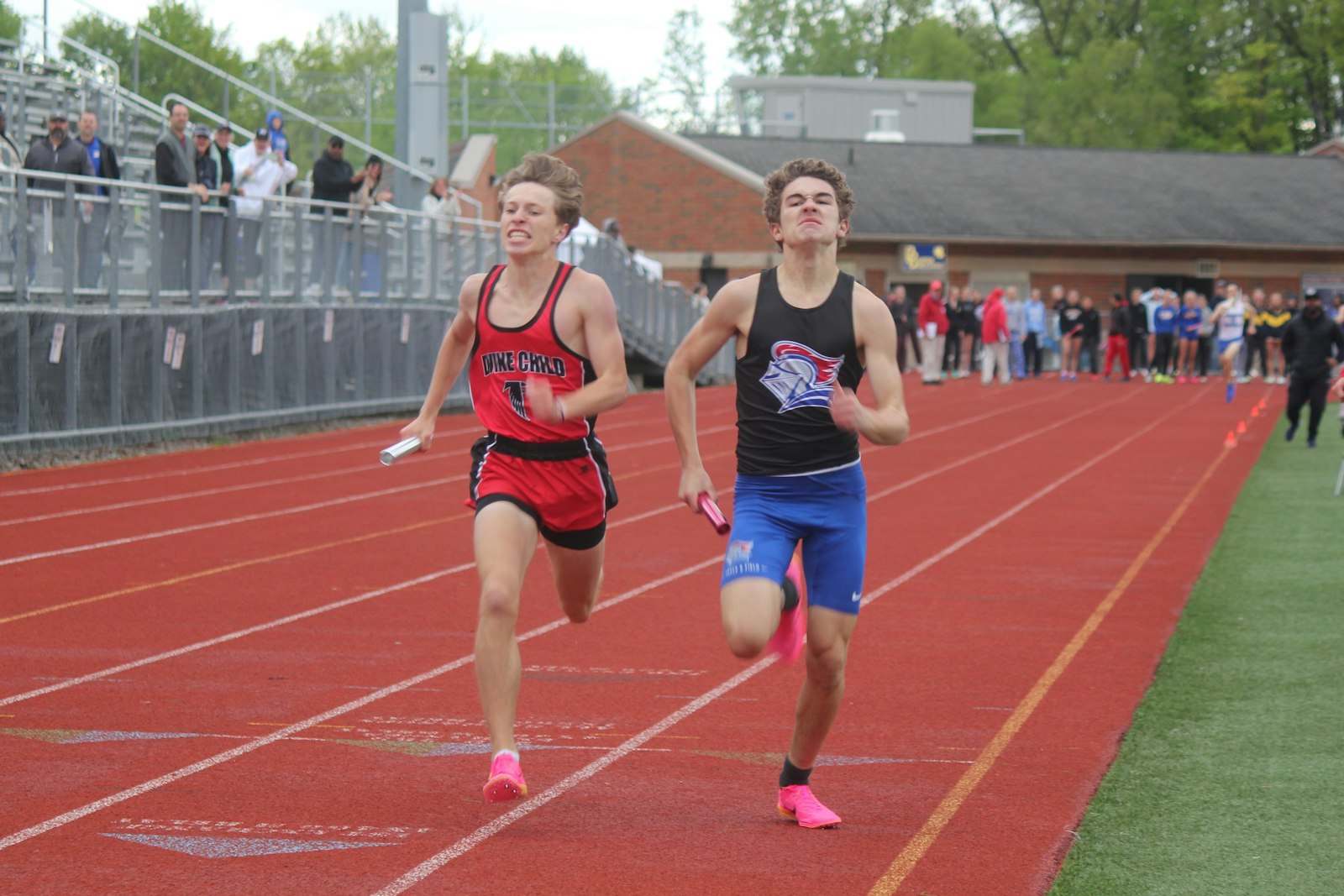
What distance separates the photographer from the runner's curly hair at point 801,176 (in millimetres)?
5465

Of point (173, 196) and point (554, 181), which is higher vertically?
point (173, 196)

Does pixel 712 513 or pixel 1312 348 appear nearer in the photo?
pixel 712 513

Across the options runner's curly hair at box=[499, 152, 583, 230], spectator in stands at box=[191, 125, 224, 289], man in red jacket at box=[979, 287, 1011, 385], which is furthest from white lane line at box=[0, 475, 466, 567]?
man in red jacket at box=[979, 287, 1011, 385]

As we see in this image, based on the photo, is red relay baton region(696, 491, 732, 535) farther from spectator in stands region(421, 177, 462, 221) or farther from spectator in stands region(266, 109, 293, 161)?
spectator in stands region(421, 177, 462, 221)

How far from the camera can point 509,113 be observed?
49.9m

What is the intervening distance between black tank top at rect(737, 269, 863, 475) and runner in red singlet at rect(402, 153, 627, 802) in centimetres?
53

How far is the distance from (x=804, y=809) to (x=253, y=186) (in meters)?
16.9

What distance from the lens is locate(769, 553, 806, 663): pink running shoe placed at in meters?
5.44

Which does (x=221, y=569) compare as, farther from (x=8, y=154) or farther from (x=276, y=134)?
(x=276, y=134)

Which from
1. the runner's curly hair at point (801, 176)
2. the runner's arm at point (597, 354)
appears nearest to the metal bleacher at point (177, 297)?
the runner's arm at point (597, 354)

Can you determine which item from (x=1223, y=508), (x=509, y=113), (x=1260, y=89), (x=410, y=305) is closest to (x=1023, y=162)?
(x=509, y=113)

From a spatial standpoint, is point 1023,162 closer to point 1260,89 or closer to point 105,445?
point 1260,89

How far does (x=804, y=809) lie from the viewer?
18.1 ft

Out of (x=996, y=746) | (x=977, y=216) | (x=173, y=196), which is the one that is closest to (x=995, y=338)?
(x=977, y=216)
